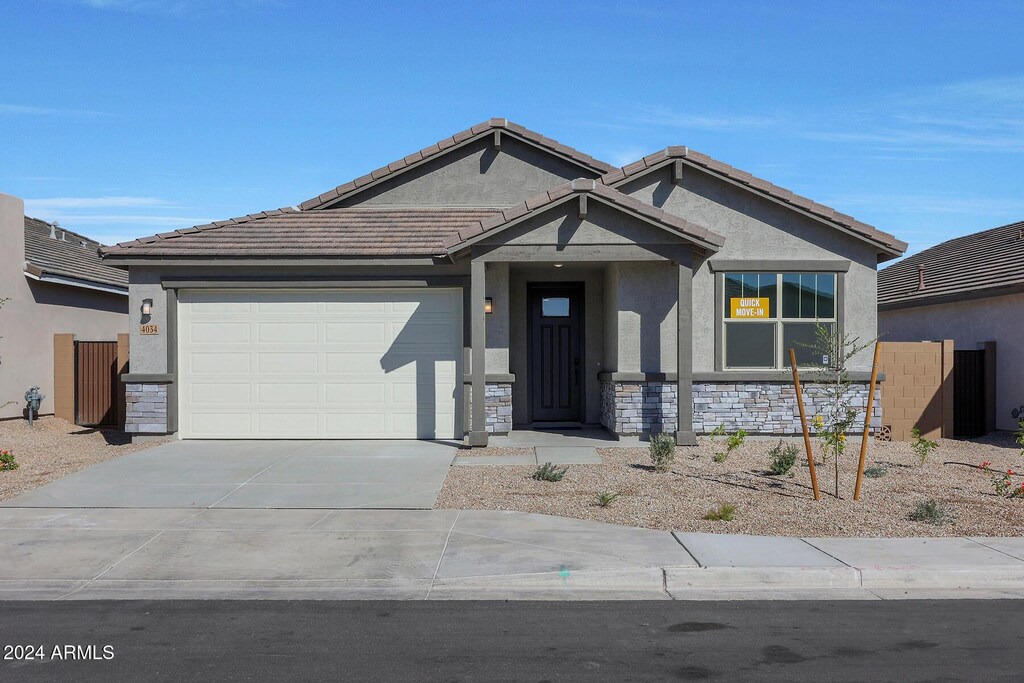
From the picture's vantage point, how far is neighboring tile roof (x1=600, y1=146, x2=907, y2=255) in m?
14.7

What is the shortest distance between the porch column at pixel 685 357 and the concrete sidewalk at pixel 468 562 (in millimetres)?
5023

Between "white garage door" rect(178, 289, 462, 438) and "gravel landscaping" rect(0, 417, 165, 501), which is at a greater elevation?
"white garage door" rect(178, 289, 462, 438)

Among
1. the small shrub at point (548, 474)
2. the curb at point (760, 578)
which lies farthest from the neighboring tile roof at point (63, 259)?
the curb at point (760, 578)

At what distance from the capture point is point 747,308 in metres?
14.9

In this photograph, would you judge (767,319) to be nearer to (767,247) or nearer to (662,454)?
(767,247)

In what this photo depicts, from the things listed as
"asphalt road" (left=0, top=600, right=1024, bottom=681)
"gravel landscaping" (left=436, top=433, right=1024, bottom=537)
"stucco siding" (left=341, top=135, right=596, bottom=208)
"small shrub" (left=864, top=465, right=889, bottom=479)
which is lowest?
"asphalt road" (left=0, top=600, right=1024, bottom=681)

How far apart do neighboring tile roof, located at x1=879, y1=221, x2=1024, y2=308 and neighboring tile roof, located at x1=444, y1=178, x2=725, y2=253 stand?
739 centimetres

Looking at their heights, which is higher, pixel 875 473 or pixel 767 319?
pixel 767 319

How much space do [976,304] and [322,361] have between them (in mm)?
13720

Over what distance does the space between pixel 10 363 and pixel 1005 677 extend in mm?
19077

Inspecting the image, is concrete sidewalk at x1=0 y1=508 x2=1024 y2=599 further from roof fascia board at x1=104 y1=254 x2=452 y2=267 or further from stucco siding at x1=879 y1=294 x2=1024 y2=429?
stucco siding at x1=879 y1=294 x2=1024 y2=429

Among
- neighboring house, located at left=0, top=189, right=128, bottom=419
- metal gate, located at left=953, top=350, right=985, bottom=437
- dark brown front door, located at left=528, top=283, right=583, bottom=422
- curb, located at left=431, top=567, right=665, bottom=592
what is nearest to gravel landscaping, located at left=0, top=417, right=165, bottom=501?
neighboring house, located at left=0, top=189, right=128, bottom=419

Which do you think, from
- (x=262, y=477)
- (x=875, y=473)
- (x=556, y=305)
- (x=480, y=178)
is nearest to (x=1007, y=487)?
(x=875, y=473)

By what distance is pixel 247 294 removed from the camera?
14742 millimetres
